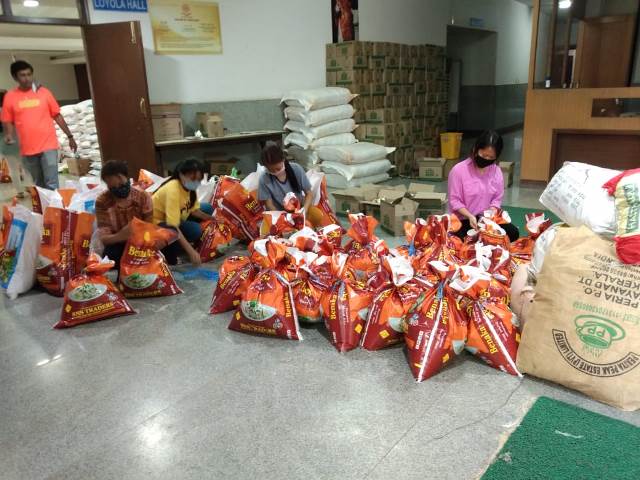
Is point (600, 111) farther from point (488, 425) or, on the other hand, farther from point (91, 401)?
point (91, 401)

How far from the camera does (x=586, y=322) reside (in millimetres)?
1735

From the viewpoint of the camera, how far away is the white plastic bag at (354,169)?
5.66 metres

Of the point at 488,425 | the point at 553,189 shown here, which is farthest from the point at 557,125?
the point at 488,425

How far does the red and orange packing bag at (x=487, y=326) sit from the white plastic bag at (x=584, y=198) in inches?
17.1

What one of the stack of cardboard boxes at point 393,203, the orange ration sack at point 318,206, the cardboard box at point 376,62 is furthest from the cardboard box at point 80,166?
the orange ration sack at point 318,206

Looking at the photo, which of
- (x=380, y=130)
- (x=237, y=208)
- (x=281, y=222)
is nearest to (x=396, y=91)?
(x=380, y=130)

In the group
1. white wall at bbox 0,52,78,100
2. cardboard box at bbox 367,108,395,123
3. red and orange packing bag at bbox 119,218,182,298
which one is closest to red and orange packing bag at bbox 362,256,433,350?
red and orange packing bag at bbox 119,218,182,298

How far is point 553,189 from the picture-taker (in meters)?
2.15

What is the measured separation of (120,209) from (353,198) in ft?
7.00

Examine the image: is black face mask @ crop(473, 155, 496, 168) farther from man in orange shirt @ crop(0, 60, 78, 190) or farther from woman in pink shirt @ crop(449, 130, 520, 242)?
man in orange shirt @ crop(0, 60, 78, 190)

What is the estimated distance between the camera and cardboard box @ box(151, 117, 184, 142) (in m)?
4.97

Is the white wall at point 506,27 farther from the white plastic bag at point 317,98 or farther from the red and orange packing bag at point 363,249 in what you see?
the red and orange packing bag at point 363,249

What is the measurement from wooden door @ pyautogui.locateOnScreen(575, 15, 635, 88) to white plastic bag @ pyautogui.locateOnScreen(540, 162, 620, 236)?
4190 mm

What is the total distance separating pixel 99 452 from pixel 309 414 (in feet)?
2.33
